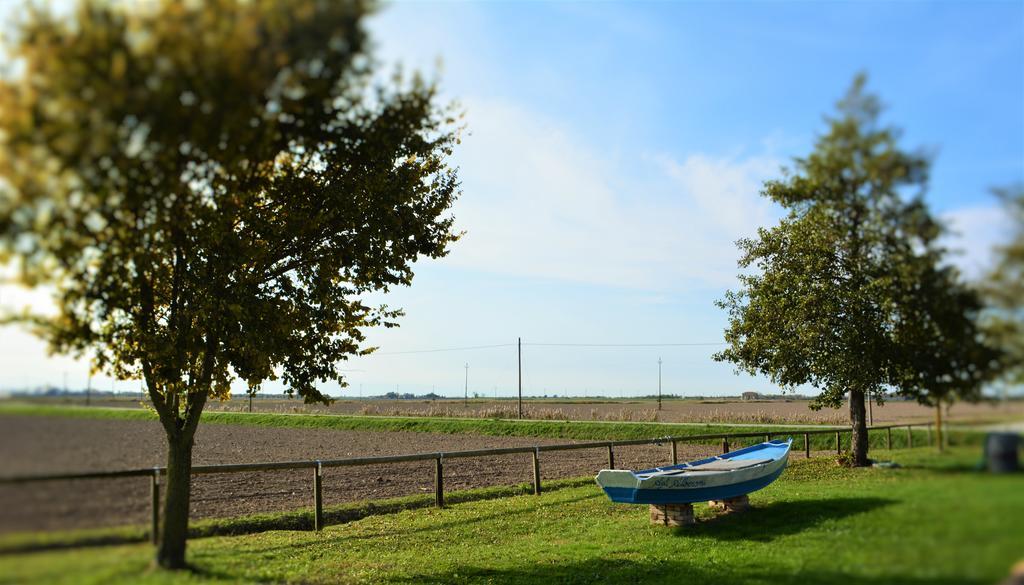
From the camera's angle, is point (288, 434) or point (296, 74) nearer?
point (296, 74)

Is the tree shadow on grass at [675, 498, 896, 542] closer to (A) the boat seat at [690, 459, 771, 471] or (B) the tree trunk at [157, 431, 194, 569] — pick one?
(A) the boat seat at [690, 459, 771, 471]

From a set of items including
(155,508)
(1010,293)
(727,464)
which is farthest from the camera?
(727,464)

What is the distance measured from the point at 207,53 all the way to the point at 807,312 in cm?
1492

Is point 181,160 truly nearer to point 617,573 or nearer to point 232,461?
point 617,573

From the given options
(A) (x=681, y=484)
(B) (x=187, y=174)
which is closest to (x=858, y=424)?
(A) (x=681, y=484)

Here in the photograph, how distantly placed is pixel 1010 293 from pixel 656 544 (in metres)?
9.12

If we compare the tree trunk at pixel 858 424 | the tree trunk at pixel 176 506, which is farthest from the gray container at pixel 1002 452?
the tree trunk at pixel 858 424

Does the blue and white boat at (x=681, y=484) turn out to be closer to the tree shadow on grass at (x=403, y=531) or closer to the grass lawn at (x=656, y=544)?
the grass lawn at (x=656, y=544)

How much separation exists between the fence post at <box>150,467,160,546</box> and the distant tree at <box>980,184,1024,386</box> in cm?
642

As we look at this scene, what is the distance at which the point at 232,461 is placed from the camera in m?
34.6

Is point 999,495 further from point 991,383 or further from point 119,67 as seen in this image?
point 119,67

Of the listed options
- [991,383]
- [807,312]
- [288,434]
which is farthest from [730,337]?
[288,434]

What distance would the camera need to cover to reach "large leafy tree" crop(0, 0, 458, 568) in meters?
4.04

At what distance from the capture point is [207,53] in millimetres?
4066
